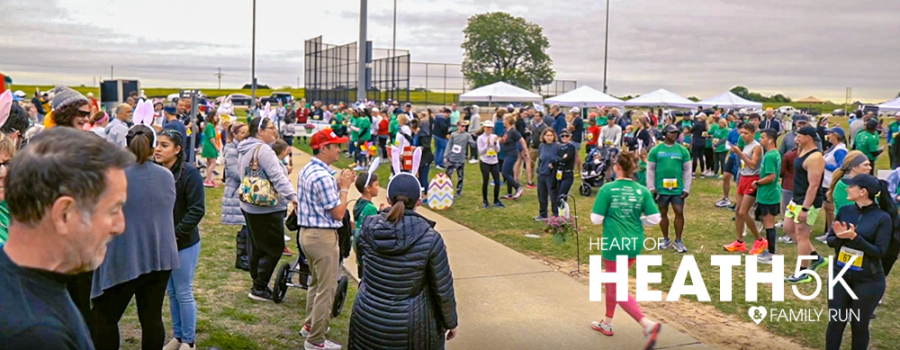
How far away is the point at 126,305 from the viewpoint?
14.7ft

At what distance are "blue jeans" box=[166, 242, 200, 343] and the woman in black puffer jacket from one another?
59.4 inches

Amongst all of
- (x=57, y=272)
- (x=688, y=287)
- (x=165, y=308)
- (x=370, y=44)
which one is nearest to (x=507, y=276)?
(x=688, y=287)

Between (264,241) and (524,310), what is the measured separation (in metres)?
2.58

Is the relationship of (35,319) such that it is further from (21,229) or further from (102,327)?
(102,327)

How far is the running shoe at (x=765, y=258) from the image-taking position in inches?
377

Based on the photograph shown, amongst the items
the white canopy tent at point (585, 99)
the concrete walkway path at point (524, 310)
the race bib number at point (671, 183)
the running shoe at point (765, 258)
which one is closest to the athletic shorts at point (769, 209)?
the running shoe at point (765, 258)

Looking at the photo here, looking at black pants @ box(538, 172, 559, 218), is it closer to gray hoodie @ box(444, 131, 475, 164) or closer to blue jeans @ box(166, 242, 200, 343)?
gray hoodie @ box(444, 131, 475, 164)

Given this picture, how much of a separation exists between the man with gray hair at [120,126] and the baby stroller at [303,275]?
265cm

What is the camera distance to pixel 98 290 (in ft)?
14.2

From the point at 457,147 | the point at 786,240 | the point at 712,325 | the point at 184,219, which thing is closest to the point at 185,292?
the point at 184,219

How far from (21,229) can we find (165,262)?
2.85 metres

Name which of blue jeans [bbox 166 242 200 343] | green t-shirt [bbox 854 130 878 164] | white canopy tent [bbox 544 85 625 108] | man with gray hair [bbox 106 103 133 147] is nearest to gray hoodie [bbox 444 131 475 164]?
man with gray hair [bbox 106 103 133 147]

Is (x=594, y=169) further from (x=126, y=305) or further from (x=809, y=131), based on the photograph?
(x=126, y=305)

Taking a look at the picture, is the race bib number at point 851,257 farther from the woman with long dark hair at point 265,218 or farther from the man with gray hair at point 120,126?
the man with gray hair at point 120,126
